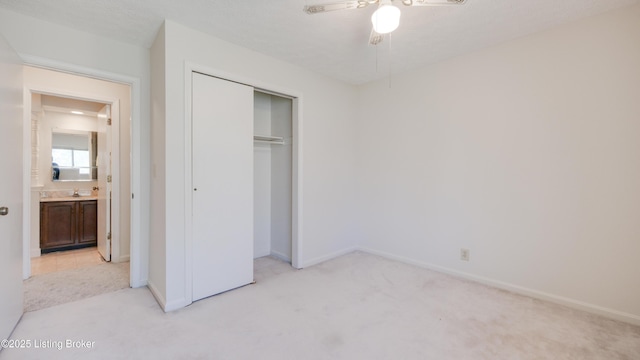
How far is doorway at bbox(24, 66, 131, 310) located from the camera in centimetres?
309

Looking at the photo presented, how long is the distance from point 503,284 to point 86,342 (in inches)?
140

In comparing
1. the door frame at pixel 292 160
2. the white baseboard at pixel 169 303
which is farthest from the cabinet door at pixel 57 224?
the door frame at pixel 292 160

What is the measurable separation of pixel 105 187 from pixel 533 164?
5018mm

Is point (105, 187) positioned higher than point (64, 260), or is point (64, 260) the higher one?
point (105, 187)

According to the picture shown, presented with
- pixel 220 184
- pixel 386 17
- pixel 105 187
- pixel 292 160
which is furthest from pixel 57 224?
pixel 386 17

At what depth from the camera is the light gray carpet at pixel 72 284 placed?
2.49 metres

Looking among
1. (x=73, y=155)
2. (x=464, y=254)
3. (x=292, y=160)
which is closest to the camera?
(x=464, y=254)

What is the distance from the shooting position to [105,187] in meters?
3.69

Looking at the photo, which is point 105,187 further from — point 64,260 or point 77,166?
point 77,166

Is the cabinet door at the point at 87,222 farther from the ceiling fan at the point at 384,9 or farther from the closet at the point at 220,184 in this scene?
the ceiling fan at the point at 384,9

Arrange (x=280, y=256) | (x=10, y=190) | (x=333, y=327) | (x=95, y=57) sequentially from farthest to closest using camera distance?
(x=280, y=256) → (x=95, y=57) → (x=333, y=327) → (x=10, y=190)

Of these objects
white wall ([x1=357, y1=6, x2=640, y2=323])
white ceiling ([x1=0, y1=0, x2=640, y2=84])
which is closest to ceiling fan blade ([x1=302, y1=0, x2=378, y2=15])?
white ceiling ([x1=0, y1=0, x2=640, y2=84])

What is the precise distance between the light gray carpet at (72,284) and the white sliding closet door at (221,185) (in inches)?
40.9

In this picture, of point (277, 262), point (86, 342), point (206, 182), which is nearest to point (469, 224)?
point (277, 262)
